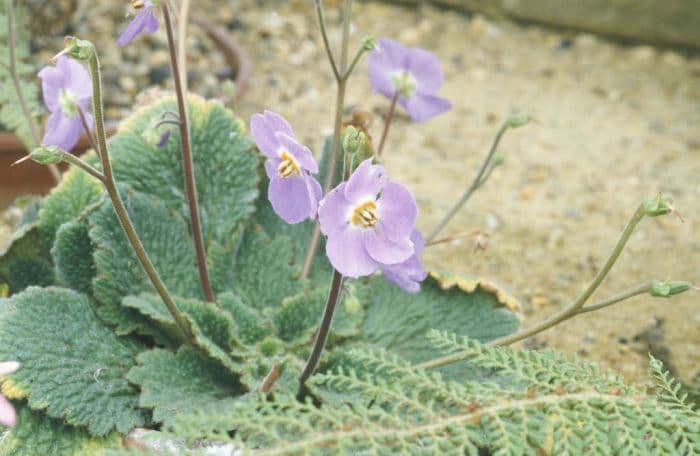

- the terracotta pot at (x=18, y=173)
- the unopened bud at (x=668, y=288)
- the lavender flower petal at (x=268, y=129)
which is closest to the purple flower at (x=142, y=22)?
the lavender flower petal at (x=268, y=129)

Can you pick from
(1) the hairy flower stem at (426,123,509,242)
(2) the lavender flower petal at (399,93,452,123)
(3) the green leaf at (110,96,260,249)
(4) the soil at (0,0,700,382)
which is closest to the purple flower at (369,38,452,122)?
(2) the lavender flower petal at (399,93,452,123)

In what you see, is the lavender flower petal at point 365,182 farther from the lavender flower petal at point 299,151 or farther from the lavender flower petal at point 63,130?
the lavender flower petal at point 63,130

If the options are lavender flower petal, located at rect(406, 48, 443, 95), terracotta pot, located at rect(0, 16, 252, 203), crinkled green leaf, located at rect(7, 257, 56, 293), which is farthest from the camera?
terracotta pot, located at rect(0, 16, 252, 203)

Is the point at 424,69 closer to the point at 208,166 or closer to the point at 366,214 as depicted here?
the point at 208,166

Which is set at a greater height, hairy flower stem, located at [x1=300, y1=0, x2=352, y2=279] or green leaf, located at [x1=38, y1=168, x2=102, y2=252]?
hairy flower stem, located at [x1=300, y1=0, x2=352, y2=279]

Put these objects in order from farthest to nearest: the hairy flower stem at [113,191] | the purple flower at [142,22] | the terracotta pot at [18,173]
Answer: the terracotta pot at [18,173] < the purple flower at [142,22] < the hairy flower stem at [113,191]

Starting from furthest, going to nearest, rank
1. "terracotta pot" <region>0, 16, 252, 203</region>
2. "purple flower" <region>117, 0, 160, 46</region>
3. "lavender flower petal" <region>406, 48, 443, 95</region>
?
"terracotta pot" <region>0, 16, 252, 203</region>
"lavender flower petal" <region>406, 48, 443, 95</region>
"purple flower" <region>117, 0, 160, 46</region>

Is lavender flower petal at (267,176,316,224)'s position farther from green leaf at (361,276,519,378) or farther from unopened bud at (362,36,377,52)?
green leaf at (361,276,519,378)
